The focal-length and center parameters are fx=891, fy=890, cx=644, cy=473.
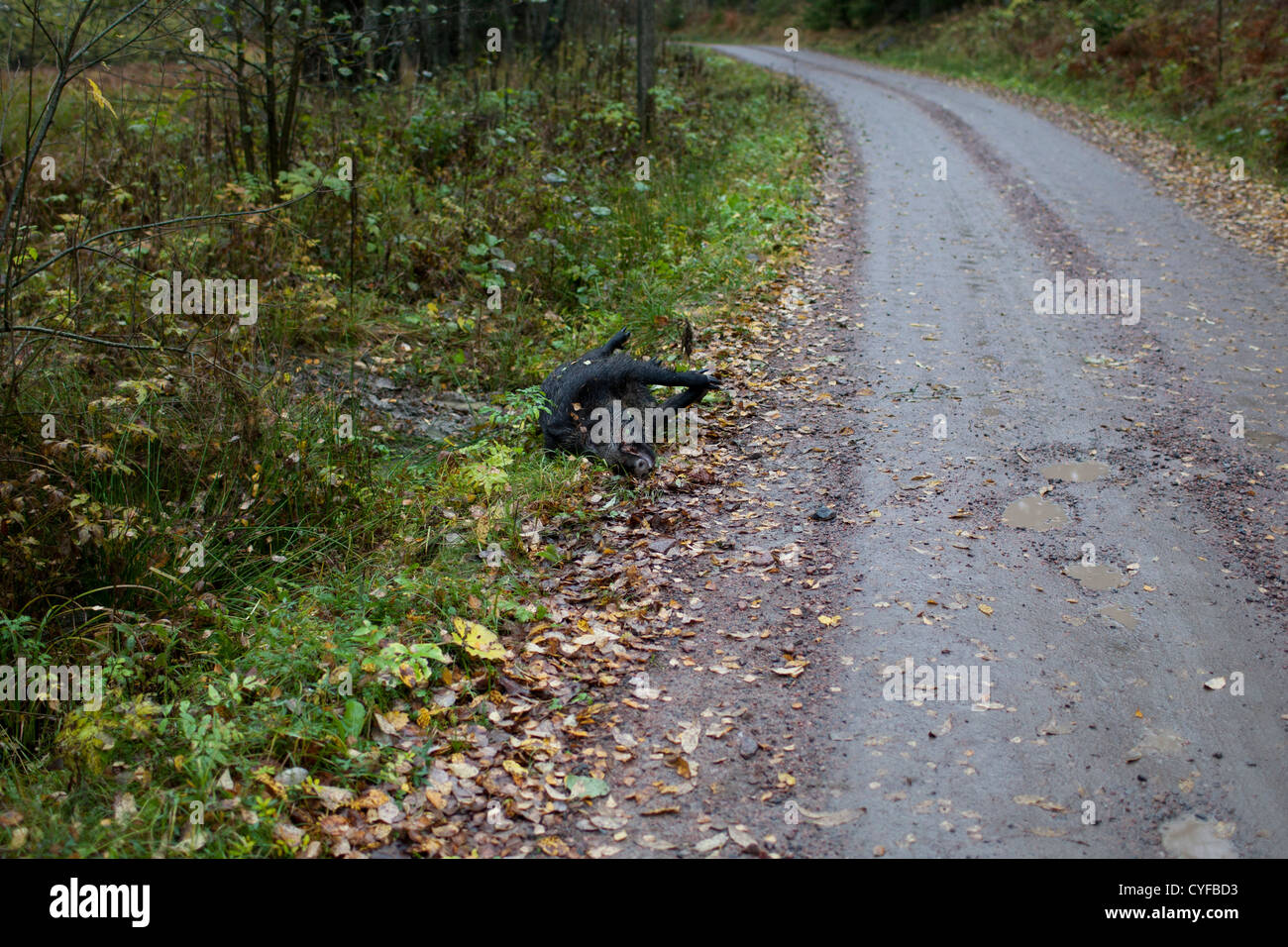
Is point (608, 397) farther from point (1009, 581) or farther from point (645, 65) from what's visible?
point (645, 65)

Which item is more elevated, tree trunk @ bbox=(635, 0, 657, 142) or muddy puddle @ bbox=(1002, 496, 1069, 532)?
tree trunk @ bbox=(635, 0, 657, 142)

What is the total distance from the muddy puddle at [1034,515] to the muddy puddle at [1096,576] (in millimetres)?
419

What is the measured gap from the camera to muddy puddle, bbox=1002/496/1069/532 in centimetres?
557

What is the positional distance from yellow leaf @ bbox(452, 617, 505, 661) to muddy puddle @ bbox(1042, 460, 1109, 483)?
154 inches

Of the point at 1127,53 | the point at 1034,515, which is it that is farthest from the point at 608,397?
the point at 1127,53

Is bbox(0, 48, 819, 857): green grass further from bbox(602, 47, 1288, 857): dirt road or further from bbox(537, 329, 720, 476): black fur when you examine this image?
bbox(602, 47, 1288, 857): dirt road

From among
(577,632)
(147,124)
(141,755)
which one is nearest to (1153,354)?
(577,632)

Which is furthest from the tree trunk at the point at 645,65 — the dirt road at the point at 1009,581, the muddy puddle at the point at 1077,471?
the muddy puddle at the point at 1077,471

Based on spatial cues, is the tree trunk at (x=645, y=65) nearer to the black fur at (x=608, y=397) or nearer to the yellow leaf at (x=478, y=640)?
the black fur at (x=608, y=397)

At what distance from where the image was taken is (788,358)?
8.23 meters

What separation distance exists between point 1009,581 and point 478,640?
298 cm

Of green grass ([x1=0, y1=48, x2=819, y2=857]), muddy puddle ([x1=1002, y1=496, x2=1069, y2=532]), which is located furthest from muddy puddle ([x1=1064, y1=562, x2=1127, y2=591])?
green grass ([x1=0, y1=48, x2=819, y2=857])

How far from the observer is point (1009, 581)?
506 cm

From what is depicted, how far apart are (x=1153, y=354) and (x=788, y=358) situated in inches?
127
